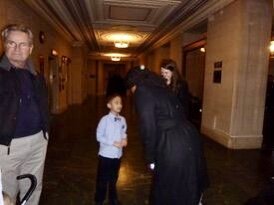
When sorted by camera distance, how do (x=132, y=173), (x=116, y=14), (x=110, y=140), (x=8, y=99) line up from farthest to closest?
1. (x=116, y=14)
2. (x=132, y=173)
3. (x=110, y=140)
4. (x=8, y=99)

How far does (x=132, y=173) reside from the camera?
402 cm

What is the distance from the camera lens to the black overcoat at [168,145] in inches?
85.0

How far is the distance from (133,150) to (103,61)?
62.6 ft

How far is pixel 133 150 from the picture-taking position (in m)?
5.32

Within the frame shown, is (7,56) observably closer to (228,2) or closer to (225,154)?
(225,154)

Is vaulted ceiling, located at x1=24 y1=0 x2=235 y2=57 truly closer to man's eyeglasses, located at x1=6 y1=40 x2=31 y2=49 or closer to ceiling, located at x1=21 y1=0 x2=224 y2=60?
ceiling, located at x1=21 y1=0 x2=224 y2=60

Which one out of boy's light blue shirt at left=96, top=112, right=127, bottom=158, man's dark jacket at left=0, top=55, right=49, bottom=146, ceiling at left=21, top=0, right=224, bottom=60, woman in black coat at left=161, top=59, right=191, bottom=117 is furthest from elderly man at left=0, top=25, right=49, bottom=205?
ceiling at left=21, top=0, right=224, bottom=60

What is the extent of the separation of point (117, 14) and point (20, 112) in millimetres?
5726

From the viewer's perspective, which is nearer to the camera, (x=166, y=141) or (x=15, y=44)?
(x=15, y=44)

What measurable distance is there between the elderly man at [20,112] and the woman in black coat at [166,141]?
700 mm

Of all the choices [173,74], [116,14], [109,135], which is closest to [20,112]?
[109,135]

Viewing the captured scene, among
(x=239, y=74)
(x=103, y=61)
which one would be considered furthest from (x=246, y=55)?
(x=103, y=61)

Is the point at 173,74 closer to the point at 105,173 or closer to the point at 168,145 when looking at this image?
the point at 168,145

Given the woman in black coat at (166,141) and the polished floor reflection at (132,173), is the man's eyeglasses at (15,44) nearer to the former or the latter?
the woman in black coat at (166,141)
